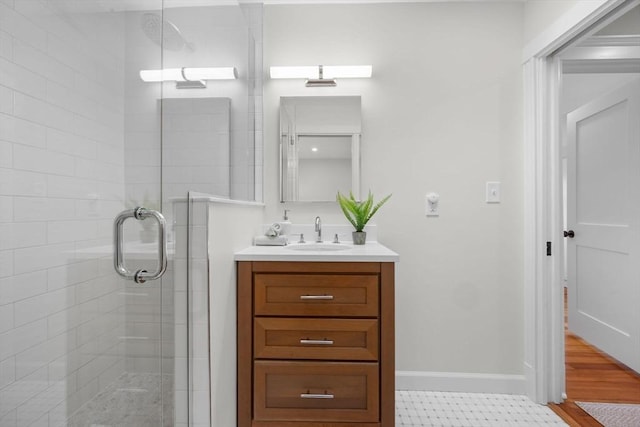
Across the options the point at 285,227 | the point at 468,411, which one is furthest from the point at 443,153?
the point at 468,411

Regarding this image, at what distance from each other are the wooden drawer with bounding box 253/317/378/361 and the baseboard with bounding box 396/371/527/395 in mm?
737

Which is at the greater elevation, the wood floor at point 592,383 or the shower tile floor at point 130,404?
the shower tile floor at point 130,404

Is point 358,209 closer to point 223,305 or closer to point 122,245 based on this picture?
point 223,305

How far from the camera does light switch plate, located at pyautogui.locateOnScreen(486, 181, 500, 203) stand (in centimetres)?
198

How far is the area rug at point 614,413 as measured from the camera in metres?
1.62

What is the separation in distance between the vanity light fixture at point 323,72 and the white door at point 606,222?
1588mm

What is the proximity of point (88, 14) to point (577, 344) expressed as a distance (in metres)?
3.31

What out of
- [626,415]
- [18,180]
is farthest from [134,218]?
[626,415]

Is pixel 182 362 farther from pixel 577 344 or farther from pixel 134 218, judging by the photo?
pixel 577 344

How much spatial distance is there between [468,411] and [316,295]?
3.59ft

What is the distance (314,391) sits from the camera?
142 centimetres

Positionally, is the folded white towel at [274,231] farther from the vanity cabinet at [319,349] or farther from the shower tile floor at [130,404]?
the shower tile floor at [130,404]

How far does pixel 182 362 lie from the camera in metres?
1.10

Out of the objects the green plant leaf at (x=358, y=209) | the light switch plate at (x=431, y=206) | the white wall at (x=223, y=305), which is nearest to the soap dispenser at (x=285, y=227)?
the green plant leaf at (x=358, y=209)
